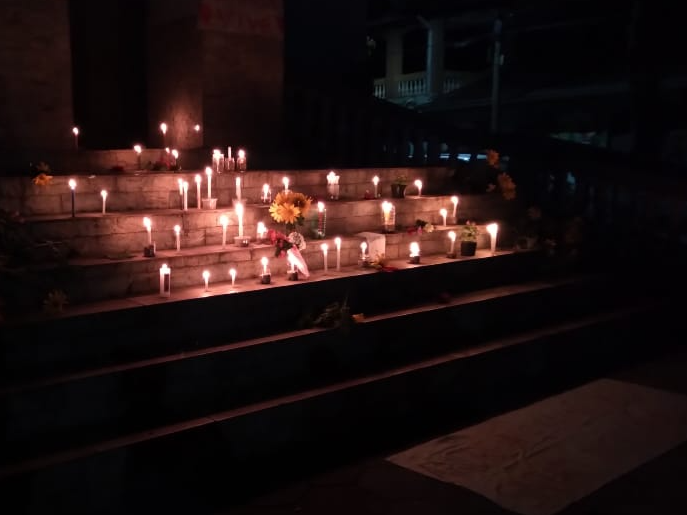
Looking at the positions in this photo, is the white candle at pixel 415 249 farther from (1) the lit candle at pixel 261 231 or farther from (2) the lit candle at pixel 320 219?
(1) the lit candle at pixel 261 231

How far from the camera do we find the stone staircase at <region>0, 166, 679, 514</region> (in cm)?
436

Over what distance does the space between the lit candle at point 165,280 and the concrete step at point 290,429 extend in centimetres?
113

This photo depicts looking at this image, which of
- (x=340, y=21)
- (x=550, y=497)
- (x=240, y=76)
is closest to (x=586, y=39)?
(x=340, y=21)

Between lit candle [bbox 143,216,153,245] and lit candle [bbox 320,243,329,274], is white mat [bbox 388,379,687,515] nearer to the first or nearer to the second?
lit candle [bbox 320,243,329,274]

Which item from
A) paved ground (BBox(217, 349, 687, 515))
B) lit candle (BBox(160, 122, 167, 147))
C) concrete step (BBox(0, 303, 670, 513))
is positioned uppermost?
lit candle (BBox(160, 122, 167, 147))

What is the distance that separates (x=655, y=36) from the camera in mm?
16125

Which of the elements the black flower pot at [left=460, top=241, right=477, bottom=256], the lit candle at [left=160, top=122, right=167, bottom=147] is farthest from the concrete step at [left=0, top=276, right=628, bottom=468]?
the lit candle at [left=160, top=122, right=167, bottom=147]

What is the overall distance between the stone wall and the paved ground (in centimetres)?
478

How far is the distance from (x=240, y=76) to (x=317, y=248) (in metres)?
3.77

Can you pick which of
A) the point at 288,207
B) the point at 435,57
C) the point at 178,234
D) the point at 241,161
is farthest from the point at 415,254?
the point at 435,57

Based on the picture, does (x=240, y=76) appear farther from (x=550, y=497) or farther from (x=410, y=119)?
(x=550, y=497)

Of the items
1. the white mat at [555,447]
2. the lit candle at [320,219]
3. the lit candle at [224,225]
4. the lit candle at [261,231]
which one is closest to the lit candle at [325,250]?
the lit candle at [320,219]

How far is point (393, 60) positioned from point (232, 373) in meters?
27.5

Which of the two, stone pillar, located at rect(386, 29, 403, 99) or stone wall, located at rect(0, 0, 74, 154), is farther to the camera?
stone pillar, located at rect(386, 29, 403, 99)
